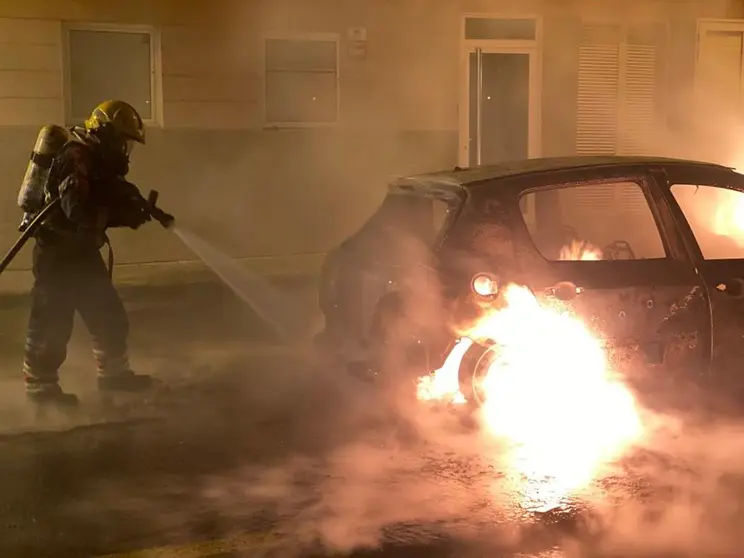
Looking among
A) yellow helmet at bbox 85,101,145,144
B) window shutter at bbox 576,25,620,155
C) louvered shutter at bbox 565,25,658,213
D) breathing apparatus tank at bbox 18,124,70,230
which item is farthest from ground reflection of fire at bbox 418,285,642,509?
window shutter at bbox 576,25,620,155

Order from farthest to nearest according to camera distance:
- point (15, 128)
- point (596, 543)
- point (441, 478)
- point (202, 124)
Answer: point (202, 124), point (15, 128), point (441, 478), point (596, 543)

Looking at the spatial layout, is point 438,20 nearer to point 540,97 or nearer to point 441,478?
point 540,97

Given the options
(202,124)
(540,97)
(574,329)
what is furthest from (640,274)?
(540,97)

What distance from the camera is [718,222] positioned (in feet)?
24.6

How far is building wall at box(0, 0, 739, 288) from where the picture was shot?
10.8 meters

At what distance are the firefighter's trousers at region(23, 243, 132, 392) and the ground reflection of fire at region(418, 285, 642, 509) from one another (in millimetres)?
2126

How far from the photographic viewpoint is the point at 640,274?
5.34 metres

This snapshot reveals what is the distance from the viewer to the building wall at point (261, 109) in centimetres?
1079

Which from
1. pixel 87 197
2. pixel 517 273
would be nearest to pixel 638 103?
pixel 517 273

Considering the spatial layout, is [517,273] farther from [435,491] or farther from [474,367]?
[435,491]

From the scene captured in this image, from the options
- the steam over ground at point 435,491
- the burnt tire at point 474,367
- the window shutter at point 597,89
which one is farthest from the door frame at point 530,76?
the burnt tire at point 474,367

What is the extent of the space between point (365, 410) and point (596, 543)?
87.2 inches

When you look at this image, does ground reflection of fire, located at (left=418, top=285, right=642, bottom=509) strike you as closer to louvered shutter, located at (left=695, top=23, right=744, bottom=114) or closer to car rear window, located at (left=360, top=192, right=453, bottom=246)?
car rear window, located at (left=360, top=192, right=453, bottom=246)

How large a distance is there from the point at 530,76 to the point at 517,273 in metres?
8.67
